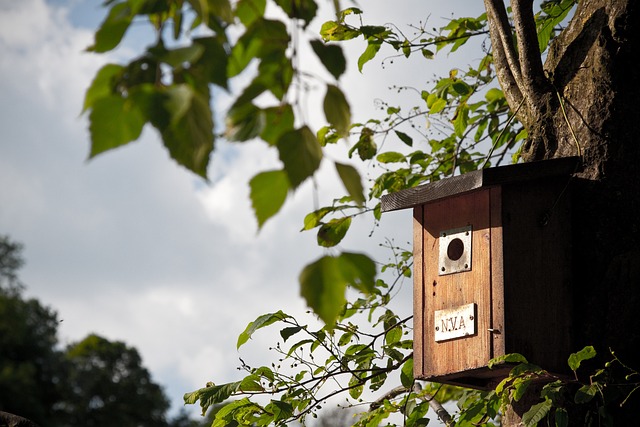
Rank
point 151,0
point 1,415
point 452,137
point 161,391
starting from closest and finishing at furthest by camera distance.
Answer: point 151,0, point 1,415, point 452,137, point 161,391

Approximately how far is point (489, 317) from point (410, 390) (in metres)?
0.53

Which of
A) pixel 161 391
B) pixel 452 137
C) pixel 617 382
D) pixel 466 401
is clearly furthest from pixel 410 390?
pixel 161 391

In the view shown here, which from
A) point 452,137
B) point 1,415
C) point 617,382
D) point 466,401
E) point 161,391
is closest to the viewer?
point 1,415

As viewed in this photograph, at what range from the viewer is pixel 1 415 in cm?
256

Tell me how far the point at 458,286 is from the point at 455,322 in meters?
0.12

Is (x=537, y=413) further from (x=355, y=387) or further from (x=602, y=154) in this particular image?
(x=355, y=387)

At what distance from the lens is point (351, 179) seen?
129 centimetres

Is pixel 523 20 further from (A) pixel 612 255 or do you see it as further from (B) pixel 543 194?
(A) pixel 612 255

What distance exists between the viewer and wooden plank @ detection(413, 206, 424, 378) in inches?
134

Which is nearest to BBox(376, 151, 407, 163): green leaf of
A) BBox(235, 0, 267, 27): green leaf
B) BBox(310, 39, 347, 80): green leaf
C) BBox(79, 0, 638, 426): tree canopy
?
BBox(79, 0, 638, 426): tree canopy

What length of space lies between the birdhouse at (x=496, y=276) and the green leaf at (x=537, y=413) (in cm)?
32

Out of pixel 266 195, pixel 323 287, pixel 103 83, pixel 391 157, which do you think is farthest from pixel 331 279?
pixel 391 157

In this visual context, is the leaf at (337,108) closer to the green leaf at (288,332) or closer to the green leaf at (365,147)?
the green leaf at (288,332)

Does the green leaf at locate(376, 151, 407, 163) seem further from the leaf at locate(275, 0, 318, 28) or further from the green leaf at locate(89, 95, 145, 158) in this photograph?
the green leaf at locate(89, 95, 145, 158)
